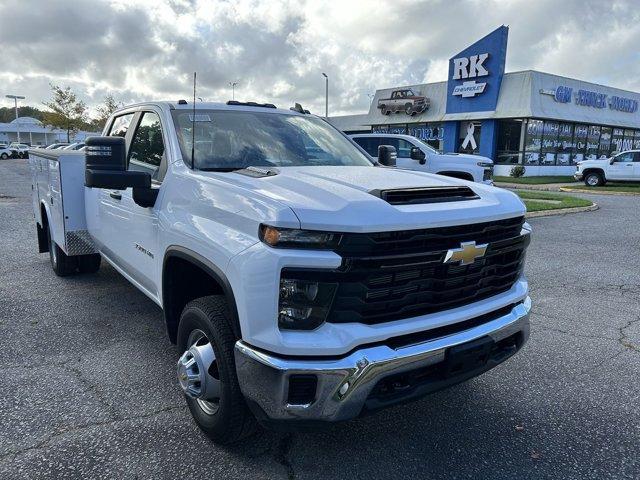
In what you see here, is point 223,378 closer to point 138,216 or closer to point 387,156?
point 138,216

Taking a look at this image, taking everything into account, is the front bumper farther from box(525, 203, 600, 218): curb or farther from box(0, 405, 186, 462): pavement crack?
box(525, 203, 600, 218): curb

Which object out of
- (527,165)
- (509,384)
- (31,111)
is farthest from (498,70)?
(31,111)

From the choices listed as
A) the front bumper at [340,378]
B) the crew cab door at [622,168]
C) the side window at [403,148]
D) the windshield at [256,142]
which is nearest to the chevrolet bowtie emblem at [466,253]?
the front bumper at [340,378]

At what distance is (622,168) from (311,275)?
24551 mm

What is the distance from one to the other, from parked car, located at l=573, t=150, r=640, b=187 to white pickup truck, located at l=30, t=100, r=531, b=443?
2300 cm

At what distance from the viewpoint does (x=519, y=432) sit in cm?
291

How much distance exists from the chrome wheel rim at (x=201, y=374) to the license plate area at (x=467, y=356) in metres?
1.16

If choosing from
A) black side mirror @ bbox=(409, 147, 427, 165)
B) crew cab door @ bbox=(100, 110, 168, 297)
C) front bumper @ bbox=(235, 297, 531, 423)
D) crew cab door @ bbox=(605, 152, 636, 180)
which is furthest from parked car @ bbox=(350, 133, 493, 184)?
crew cab door @ bbox=(605, 152, 636, 180)

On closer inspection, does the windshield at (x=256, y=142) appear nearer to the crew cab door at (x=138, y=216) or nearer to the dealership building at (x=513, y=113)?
the crew cab door at (x=138, y=216)

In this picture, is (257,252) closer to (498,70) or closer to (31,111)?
(498,70)

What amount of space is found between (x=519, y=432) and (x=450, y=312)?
1.01 metres

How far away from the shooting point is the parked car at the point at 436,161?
11.8 m

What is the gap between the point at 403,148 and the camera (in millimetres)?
12852

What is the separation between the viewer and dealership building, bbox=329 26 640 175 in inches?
1076
